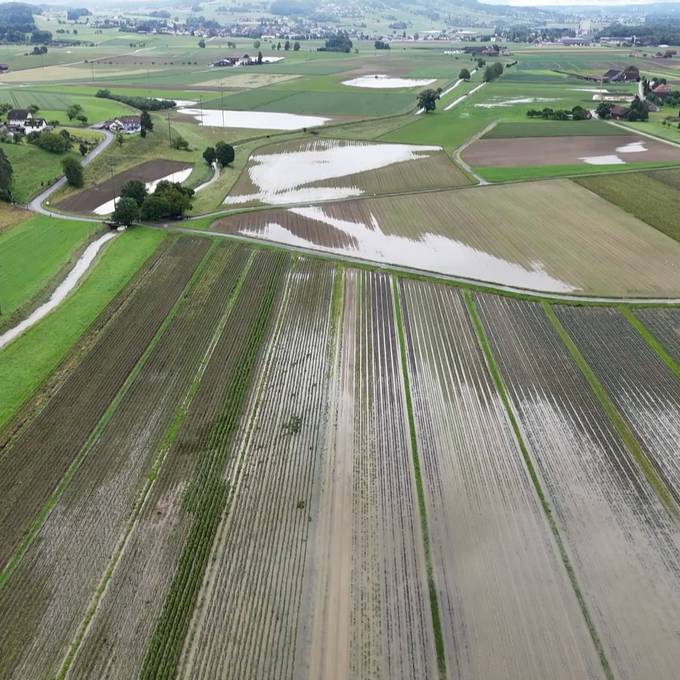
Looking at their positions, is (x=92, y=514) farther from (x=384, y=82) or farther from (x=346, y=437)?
(x=384, y=82)

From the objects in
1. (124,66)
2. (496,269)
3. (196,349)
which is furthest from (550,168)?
(124,66)

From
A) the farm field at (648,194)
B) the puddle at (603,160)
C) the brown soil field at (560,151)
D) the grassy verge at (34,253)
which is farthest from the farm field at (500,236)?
the grassy verge at (34,253)

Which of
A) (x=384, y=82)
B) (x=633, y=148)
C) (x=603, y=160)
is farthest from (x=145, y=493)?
(x=384, y=82)

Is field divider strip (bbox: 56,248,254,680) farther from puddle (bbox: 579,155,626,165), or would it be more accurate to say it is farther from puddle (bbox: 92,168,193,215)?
puddle (bbox: 579,155,626,165)

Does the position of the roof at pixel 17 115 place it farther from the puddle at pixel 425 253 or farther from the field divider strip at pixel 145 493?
the field divider strip at pixel 145 493

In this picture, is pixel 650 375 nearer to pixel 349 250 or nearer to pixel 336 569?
pixel 336 569

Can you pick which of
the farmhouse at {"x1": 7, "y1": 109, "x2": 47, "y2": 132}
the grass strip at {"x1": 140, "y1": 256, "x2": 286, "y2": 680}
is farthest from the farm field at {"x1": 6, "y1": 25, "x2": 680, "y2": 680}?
the farmhouse at {"x1": 7, "y1": 109, "x2": 47, "y2": 132}
